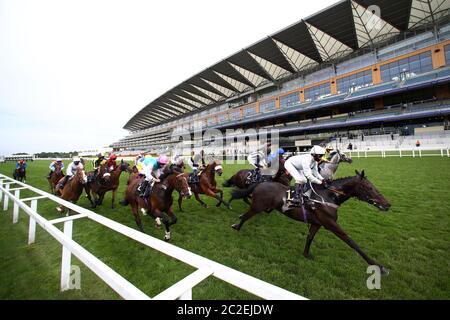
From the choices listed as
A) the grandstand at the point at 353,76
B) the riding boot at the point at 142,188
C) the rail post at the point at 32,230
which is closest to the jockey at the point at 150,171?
the riding boot at the point at 142,188

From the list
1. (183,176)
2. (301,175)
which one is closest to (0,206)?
(183,176)

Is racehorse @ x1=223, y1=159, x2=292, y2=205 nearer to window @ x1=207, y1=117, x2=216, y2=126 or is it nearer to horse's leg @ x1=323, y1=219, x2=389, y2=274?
horse's leg @ x1=323, y1=219, x2=389, y2=274

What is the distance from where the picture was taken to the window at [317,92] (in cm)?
3548

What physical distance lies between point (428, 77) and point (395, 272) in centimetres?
3295

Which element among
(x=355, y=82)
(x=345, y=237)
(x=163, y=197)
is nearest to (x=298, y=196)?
(x=345, y=237)

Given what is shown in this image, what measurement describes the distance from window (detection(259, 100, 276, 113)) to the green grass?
133 ft

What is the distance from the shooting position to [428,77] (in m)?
24.4

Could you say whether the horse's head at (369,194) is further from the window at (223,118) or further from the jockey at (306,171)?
the window at (223,118)

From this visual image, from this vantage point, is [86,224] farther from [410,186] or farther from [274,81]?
[274,81]

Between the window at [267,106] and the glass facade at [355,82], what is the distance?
43.3 feet

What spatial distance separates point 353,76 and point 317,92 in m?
5.82

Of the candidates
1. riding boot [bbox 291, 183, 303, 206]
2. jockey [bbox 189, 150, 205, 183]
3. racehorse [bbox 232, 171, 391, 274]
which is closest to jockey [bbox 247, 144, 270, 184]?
jockey [bbox 189, 150, 205, 183]

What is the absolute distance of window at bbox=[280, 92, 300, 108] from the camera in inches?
1567

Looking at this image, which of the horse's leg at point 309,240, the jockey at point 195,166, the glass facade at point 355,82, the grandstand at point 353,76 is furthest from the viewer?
the glass facade at point 355,82
